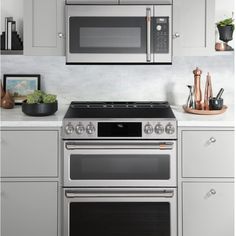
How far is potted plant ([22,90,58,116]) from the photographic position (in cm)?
420

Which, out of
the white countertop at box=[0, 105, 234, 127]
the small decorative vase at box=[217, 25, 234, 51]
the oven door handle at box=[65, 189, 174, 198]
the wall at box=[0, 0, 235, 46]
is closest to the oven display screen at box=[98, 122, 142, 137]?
the white countertop at box=[0, 105, 234, 127]

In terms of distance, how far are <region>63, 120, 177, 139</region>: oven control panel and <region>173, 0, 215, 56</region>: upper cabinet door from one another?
56 cm

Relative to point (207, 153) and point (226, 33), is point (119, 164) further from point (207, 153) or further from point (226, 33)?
point (226, 33)

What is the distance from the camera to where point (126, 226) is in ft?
13.6

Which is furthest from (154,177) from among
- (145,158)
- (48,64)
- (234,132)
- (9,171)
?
(48,64)

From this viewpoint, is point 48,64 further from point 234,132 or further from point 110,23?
point 234,132

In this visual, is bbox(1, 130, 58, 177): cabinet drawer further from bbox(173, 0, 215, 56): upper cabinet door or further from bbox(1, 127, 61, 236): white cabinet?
bbox(173, 0, 215, 56): upper cabinet door

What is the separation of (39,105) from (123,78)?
776 millimetres

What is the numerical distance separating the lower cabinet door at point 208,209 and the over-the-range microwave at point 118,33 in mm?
871

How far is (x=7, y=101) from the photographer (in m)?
4.50

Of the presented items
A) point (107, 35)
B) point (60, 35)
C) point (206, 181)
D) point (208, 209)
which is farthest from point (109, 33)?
point (208, 209)

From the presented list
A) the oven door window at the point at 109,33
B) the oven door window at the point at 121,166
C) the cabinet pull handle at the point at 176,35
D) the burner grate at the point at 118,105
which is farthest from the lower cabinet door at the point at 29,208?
the cabinet pull handle at the point at 176,35

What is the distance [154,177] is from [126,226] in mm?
362

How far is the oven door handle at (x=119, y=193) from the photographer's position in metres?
4.09
